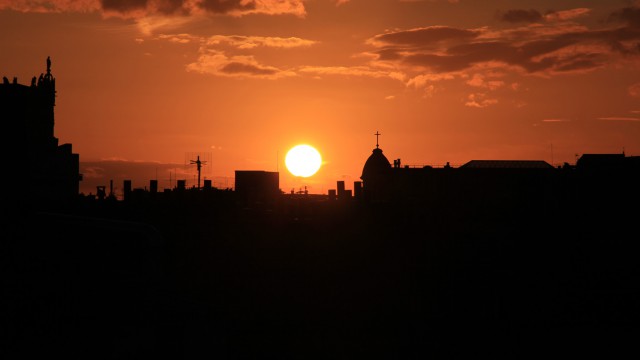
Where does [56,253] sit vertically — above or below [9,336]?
above

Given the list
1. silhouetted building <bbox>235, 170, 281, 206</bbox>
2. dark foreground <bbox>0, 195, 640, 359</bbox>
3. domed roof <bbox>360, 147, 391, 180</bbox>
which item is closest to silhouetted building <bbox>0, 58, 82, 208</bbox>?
dark foreground <bbox>0, 195, 640, 359</bbox>

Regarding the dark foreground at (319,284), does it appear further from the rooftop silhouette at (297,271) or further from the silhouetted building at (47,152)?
the silhouetted building at (47,152)

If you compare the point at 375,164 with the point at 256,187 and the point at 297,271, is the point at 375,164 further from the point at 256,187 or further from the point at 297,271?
the point at 297,271

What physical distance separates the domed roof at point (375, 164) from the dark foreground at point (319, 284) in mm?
50296

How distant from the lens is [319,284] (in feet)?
125

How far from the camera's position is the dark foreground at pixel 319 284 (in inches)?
752

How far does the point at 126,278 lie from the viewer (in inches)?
841

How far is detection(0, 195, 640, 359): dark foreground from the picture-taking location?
62.7ft

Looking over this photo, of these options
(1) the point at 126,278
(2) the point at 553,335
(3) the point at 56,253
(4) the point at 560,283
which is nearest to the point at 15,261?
(3) the point at 56,253

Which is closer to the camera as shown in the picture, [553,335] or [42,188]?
[553,335]

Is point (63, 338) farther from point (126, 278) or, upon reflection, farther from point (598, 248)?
point (598, 248)

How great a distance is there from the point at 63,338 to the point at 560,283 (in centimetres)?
2903

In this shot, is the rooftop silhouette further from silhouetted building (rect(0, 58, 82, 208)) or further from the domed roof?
the domed roof

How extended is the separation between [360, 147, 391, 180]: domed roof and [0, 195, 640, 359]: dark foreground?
50296 millimetres
